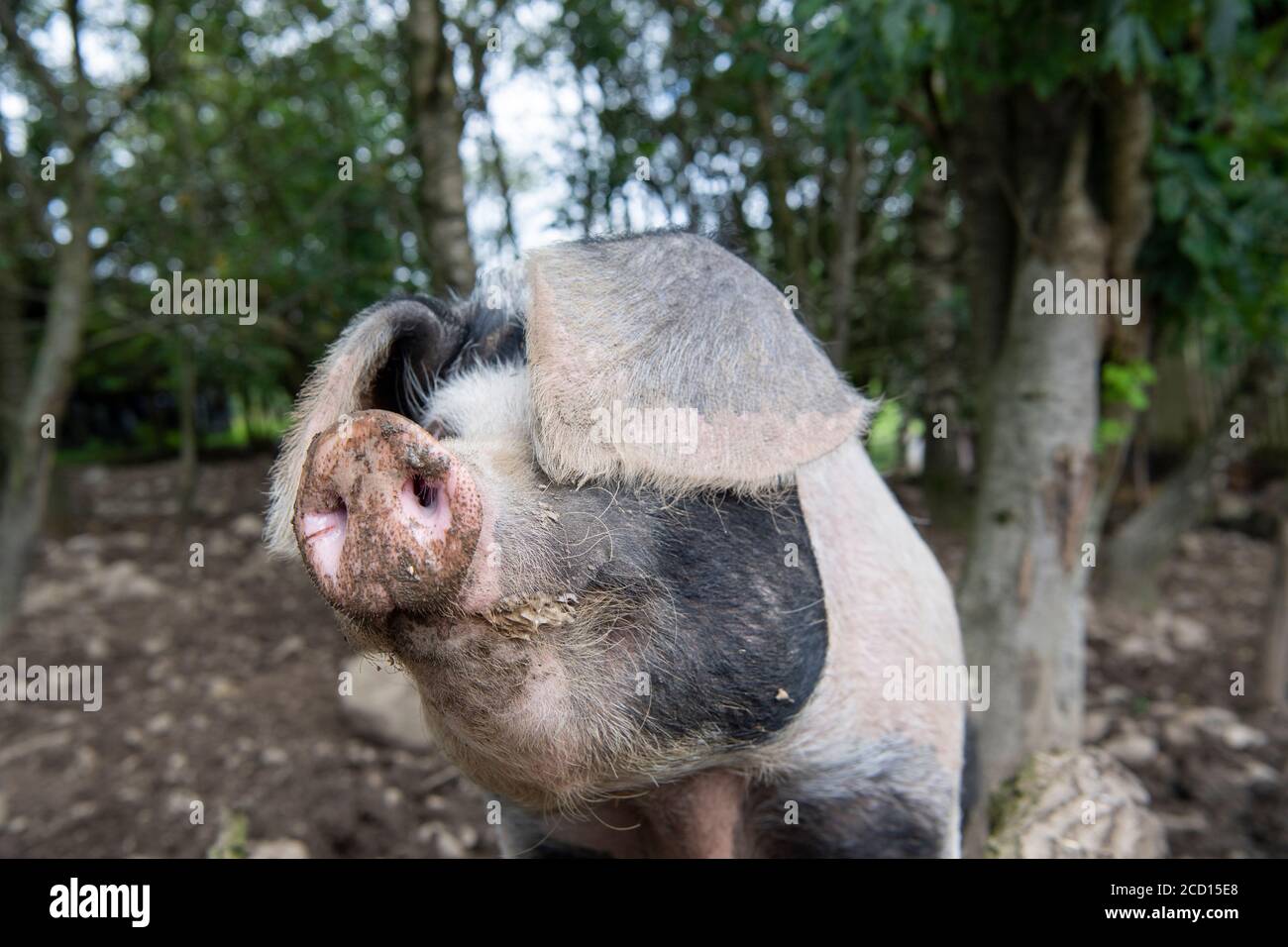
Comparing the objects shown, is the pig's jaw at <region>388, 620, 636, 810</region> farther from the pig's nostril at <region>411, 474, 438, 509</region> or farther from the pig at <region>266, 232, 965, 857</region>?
the pig's nostril at <region>411, 474, 438, 509</region>

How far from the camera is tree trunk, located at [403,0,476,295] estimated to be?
4.01 m

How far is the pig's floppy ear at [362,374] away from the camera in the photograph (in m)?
1.46

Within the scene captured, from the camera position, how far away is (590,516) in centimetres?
132

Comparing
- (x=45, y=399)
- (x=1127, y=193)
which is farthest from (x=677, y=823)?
(x=45, y=399)

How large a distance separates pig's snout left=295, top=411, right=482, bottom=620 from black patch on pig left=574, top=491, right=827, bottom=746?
0.28 meters

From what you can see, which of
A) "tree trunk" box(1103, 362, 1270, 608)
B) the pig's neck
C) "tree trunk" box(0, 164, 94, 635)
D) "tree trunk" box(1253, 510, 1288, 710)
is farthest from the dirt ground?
the pig's neck

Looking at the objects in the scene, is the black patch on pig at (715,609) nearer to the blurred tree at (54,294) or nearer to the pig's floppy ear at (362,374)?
the pig's floppy ear at (362,374)

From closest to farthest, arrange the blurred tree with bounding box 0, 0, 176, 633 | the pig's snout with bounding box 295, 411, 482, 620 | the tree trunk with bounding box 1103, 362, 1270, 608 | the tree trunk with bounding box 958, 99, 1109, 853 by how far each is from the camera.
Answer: the pig's snout with bounding box 295, 411, 482, 620 < the tree trunk with bounding box 958, 99, 1109, 853 < the blurred tree with bounding box 0, 0, 176, 633 < the tree trunk with bounding box 1103, 362, 1270, 608

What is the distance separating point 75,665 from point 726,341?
5280mm

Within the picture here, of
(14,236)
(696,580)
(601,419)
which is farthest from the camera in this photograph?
(14,236)

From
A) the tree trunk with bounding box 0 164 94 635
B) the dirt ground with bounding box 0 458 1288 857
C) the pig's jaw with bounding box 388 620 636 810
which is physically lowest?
the dirt ground with bounding box 0 458 1288 857
